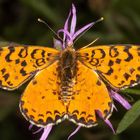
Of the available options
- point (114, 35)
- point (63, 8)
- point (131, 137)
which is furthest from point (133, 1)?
point (131, 137)

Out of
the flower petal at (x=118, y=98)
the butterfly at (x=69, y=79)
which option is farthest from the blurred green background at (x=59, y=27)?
the butterfly at (x=69, y=79)

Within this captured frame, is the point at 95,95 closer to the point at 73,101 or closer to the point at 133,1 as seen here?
the point at 73,101

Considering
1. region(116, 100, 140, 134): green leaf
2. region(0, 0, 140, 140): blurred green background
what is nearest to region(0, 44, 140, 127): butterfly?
region(116, 100, 140, 134): green leaf

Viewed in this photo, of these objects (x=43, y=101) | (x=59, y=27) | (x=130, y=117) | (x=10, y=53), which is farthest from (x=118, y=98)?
(x=59, y=27)

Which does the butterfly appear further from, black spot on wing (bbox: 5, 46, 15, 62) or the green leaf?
the green leaf

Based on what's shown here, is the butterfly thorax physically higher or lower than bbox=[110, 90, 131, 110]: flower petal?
higher

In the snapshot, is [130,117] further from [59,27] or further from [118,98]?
[59,27]
